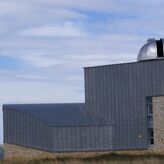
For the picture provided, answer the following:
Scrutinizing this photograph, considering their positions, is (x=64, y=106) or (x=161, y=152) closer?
(x=161, y=152)

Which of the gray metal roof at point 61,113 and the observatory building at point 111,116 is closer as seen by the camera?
the observatory building at point 111,116

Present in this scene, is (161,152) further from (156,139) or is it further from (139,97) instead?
(139,97)

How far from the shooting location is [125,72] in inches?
2125

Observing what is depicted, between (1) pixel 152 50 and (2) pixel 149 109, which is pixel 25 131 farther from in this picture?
(1) pixel 152 50

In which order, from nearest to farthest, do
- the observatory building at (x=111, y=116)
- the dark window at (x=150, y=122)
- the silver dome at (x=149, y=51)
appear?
the observatory building at (x=111, y=116), the dark window at (x=150, y=122), the silver dome at (x=149, y=51)

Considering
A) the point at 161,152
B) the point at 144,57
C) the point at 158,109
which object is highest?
the point at 144,57

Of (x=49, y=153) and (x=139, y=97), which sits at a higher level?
(x=139, y=97)

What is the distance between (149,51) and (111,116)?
5.97m

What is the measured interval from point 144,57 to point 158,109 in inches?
181

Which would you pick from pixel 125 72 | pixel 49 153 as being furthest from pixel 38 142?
pixel 125 72

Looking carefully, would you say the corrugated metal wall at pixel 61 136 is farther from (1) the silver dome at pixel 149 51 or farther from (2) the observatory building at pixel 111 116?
(1) the silver dome at pixel 149 51

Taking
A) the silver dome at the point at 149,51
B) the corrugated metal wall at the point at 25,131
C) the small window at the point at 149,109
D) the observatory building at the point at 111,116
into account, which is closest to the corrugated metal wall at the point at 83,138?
the observatory building at the point at 111,116

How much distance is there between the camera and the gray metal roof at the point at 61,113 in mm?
53531

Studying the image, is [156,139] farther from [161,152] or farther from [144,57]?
[144,57]
